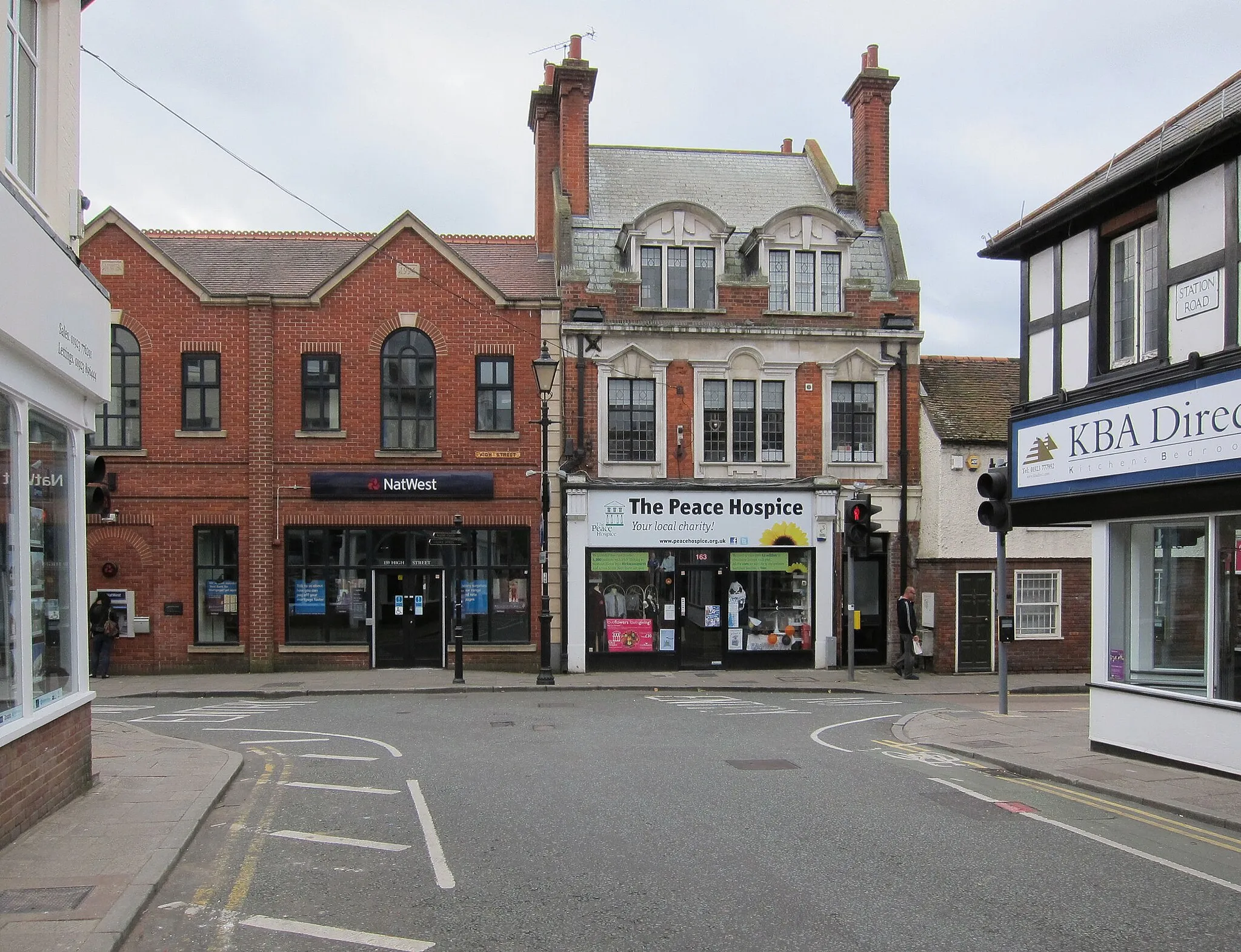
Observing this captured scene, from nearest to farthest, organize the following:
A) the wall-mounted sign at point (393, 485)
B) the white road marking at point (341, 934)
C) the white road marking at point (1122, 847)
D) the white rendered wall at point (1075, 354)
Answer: the white road marking at point (341, 934)
the white road marking at point (1122, 847)
the white rendered wall at point (1075, 354)
the wall-mounted sign at point (393, 485)

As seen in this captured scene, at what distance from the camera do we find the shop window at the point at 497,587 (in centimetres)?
2395

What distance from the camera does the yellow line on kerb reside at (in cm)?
870

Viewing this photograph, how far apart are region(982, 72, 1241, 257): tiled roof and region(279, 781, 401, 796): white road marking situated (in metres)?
10.1

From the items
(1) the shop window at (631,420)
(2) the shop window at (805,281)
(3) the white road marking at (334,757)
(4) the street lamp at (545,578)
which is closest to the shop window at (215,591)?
(4) the street lamp at (545,578)

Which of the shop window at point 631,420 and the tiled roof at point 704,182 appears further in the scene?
the tiled roof at point 704,182

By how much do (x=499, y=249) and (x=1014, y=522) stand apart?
1655 centimetres

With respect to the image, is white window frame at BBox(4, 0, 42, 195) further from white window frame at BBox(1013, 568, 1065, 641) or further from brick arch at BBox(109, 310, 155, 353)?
white window frame at BBox(1013, 568, 1065, 641)

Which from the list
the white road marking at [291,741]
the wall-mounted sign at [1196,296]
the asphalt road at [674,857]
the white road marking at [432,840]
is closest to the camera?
the asphalt road at [674,857]

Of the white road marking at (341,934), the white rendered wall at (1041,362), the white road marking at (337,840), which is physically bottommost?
the white road marking at (337,840)

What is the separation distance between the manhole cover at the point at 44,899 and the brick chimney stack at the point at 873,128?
2345 centimetres

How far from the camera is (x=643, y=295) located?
24641 mm

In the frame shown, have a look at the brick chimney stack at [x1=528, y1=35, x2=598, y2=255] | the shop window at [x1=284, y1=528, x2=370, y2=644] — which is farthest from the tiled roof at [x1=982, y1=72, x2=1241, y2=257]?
the shop window at [x1=284, y1=528, x2=370, y2=644]

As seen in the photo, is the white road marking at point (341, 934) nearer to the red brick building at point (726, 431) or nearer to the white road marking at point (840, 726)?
the white road marking at point (840, 726)

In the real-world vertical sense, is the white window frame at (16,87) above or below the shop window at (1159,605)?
above
